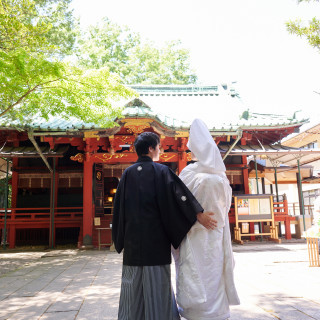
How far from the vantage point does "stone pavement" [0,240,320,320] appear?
3543mm

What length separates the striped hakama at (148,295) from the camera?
2.37 metres

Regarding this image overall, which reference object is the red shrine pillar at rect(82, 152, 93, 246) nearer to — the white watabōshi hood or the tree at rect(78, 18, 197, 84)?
the white watabōshi hood

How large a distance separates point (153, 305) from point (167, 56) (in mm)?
25764

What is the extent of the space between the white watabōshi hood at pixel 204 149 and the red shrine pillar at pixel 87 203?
7974mm

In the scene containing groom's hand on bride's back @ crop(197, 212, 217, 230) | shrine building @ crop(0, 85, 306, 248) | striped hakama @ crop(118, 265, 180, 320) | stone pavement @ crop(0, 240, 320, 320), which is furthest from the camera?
shrine building @ crop(0, 85, 306, 248)

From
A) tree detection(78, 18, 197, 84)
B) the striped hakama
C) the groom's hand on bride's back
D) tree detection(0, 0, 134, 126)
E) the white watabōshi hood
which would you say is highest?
tree detection(78, 18, 197, 84)

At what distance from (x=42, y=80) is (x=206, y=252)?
17.5ft

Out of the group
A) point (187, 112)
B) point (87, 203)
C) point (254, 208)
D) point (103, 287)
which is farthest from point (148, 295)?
point (187, 112)

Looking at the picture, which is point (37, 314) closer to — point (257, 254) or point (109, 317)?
point (109, 317)

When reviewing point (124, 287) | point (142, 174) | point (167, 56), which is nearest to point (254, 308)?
point (124, 287)

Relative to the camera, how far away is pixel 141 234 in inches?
98.0

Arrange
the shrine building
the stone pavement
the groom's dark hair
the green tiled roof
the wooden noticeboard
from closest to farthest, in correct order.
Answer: the groom's dark hair < the stone pavement < the green tiled roof < the shrine building < the wooden noticeboard

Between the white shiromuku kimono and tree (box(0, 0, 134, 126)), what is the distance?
4.54 metres

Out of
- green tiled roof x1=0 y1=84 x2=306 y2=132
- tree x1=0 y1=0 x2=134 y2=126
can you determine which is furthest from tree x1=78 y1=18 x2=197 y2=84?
tree x1=0 y1=0 x2=134 y2=126
